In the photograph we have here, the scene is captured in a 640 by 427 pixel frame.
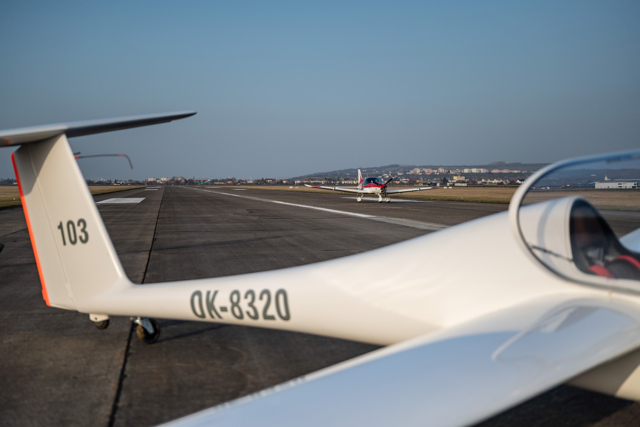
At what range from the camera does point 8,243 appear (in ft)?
36.8

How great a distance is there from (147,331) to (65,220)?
1.34 meters

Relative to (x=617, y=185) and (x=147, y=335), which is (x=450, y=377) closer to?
(x=617, y=185)

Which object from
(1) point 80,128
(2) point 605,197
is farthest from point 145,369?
(2) point 605,197

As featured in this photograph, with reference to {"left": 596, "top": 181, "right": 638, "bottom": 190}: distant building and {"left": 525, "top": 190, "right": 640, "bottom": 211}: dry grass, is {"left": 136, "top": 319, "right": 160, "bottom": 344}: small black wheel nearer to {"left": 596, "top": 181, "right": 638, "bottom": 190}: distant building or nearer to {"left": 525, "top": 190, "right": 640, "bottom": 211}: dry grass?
{"left": 525, "top": 190, "right": 640, "bottom": 211}: dry grass

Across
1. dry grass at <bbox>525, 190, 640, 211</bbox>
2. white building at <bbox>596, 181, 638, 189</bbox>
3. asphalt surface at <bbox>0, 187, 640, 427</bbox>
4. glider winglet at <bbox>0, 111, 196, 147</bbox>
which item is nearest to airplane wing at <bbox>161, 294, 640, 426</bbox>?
dry grass at <bbox>525, 190, 640, 211</bbox>

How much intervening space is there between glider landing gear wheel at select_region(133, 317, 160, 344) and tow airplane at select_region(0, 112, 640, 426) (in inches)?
0.6

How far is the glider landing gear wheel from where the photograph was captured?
4199 mm

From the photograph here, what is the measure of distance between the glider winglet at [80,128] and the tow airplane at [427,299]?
13mm

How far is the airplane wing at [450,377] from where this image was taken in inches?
59.2

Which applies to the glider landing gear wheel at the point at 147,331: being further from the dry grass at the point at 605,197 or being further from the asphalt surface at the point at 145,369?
the dry grass at the point at 605,197

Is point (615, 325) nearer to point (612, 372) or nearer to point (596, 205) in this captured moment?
point (612, 372)

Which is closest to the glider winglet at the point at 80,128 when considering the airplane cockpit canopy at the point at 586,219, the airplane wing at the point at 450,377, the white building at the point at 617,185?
the airplane wing at the point at 450,377

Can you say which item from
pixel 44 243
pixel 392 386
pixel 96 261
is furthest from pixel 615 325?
pixel 44 243

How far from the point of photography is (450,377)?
5.53ft
